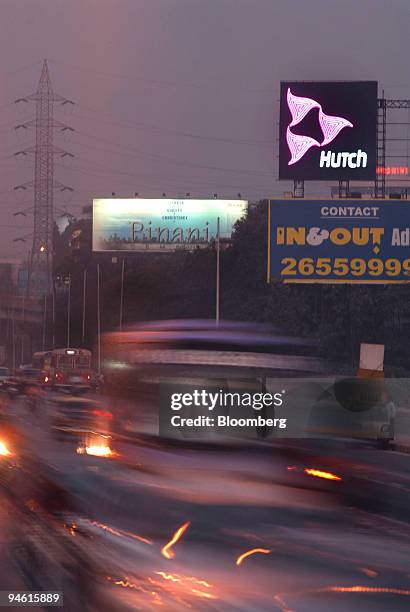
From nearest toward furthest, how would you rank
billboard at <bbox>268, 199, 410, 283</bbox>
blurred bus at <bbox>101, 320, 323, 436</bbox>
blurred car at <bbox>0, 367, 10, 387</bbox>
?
blurred bus at <bbox>101, 320, 323, 436</bbox>
billboard at <bbox>268, 199, 410, 283</bbox>
blurred car at <bbox>0, 367, 10, 387</bbox>

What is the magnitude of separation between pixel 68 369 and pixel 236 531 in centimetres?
4897

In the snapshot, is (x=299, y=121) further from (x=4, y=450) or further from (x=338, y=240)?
(x=4, y=450)

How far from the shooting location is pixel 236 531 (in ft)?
43.9

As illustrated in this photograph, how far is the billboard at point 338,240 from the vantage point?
4334 centimetres

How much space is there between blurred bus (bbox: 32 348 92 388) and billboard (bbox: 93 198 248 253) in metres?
44.2

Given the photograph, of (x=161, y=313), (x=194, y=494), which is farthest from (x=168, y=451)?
(x=161, y=313)

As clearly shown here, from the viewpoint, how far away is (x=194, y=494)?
54.6 feet

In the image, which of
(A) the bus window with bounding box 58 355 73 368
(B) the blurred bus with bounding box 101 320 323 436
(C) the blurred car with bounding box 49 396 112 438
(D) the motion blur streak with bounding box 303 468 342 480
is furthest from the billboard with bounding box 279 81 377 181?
(D) the motion blur streak with bounding box 303 468 342 480

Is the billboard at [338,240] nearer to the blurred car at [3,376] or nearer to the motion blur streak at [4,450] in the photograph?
the motion blur streak at [4,450]

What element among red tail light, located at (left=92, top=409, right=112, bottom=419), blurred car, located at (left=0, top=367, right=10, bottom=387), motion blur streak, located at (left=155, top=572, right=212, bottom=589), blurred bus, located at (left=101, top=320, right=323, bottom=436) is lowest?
blurred car, located at (left=0, top=367, right=10, bottom=387)

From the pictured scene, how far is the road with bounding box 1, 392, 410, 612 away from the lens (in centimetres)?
982

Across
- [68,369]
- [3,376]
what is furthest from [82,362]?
[3,376]

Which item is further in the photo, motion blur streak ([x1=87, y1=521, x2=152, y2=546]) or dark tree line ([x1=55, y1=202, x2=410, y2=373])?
dark tree line ([x1=55, y1=202, x2=410, y2=373])

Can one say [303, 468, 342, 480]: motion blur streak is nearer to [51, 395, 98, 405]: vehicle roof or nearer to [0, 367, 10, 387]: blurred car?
[51, 395, 98, 405]: vehicle roof
